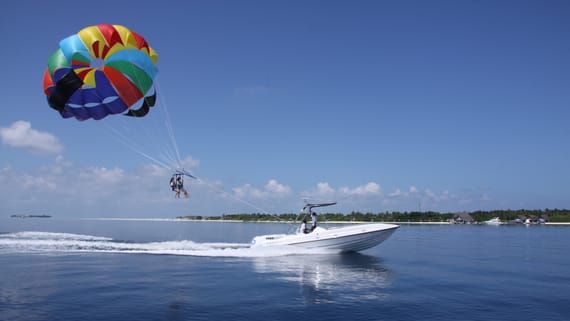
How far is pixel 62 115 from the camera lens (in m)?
18.9

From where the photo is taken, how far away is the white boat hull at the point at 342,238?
76.2 feet

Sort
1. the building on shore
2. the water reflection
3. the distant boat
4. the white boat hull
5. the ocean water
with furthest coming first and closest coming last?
the building on shore, the distant boat, the white boat hull, the water reflection, the ocean water

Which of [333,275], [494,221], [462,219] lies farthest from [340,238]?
[462,219]

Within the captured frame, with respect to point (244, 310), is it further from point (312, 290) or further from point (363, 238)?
point (363, 238)

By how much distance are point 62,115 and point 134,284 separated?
8.58 meters

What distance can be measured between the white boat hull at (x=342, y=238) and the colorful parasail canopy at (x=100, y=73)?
439 inches

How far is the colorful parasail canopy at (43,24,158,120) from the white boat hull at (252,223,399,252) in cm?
1116

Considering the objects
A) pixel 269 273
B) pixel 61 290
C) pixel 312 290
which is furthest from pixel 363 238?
pixel 61 290

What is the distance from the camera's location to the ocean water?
11492mm

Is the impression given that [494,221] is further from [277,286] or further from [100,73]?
[100,73]

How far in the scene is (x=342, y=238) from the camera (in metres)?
23.2

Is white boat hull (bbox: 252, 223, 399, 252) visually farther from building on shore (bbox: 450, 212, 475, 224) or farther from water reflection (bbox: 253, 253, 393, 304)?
building on shore (bbox: 450, 212, 475, 224)

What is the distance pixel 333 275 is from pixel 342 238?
570 cm

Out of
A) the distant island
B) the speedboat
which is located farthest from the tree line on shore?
the speedboat
